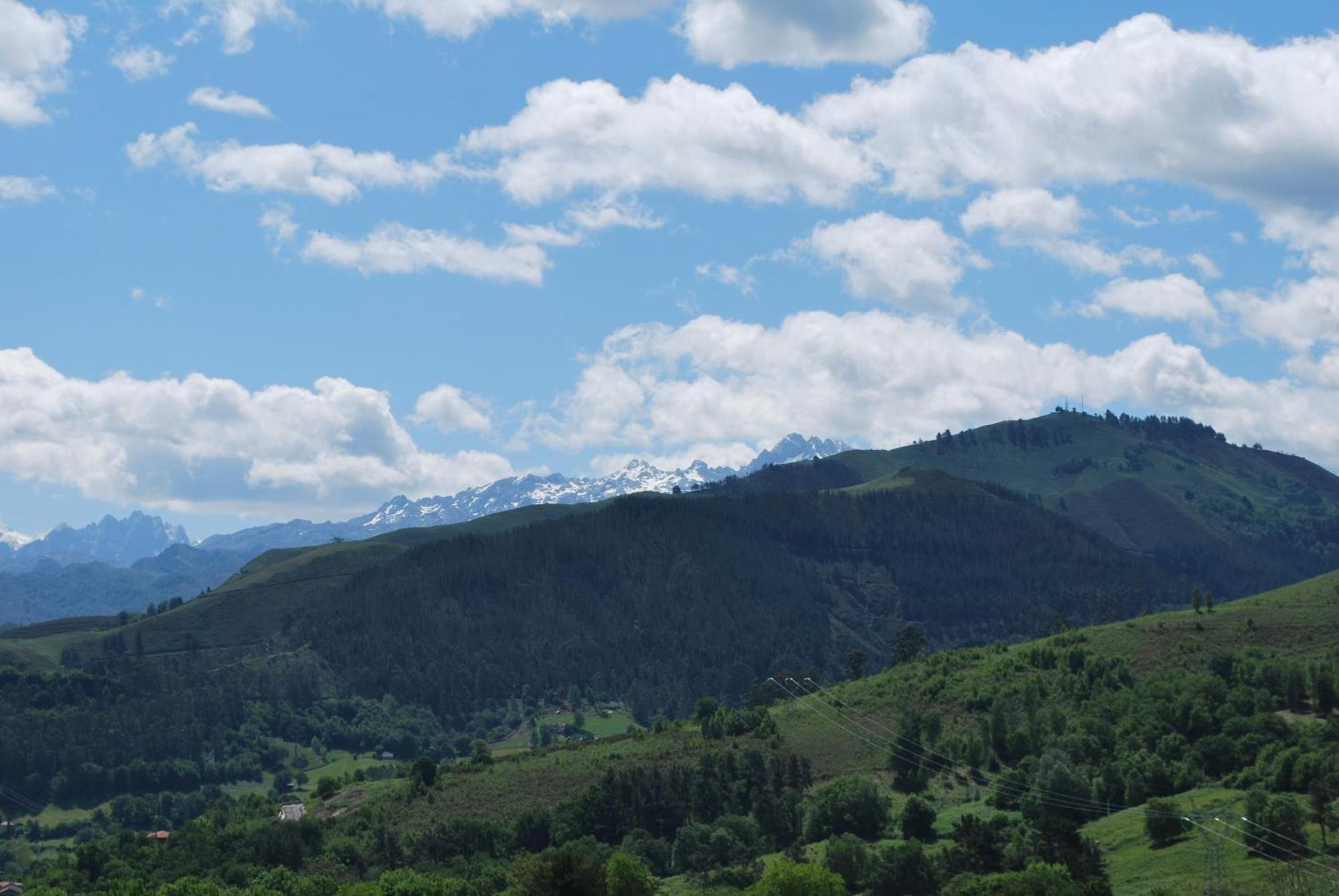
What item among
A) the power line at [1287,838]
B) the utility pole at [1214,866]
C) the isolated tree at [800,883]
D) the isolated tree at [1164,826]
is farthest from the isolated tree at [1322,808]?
the isolated tree at [800,883]

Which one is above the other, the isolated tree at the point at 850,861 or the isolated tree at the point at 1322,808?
the isolated tree at the point at 1322,808

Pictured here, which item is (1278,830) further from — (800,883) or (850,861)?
(850,861)

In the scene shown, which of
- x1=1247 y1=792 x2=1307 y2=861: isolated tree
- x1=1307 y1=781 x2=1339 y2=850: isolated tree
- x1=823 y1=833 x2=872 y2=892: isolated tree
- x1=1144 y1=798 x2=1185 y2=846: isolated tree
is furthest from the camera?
x1=823 y1=833 x2=872 y2=892: isolated tree

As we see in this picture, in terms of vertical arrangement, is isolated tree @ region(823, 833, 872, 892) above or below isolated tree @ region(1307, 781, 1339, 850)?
below

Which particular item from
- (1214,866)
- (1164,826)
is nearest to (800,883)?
(1214,866)

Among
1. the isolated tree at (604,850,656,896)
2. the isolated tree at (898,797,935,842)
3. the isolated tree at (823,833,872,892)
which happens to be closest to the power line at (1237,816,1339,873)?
the isolated tree at (823,833,872,892)

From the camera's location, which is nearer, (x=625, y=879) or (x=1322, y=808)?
(x=1322, y=808)

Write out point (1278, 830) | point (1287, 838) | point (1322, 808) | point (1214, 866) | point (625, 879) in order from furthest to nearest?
point (625, 879) → point (1322, 808) → point (1278, 830) → point (1287, 838) → point (1214, 866)

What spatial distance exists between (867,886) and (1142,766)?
45073 millimetres

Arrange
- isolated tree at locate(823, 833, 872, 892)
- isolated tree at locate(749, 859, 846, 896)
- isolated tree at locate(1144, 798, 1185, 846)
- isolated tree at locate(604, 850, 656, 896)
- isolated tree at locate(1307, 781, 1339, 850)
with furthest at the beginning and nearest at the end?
isolated tree at locate(823, 833, 872, 892), isolated tree at locate(1144, 798, 1185, 846), isolated tree at locate(604, 850, 656, 896), isolated tree at locate(749, 859, 846, 896), isolated tree at locate(1307, 781, 1339, 850)

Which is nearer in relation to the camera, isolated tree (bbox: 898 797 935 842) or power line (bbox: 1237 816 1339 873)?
power line (bbox: 1237 816 1339 873)

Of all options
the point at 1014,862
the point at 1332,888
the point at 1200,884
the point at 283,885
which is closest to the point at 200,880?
the point at 283,885

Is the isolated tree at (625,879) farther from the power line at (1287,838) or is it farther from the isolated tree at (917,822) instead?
the power line at (1287,838)

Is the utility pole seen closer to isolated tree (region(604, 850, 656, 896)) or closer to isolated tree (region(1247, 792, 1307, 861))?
isolated tree (region(1247, 792, 1307, 861))
